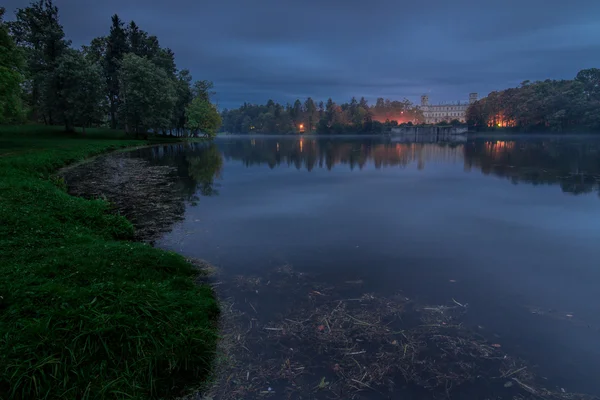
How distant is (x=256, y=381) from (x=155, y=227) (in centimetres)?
979

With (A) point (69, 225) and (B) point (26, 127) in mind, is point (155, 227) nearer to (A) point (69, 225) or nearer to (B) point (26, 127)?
(A) point (69, 225)

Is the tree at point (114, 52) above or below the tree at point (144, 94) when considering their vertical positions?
above

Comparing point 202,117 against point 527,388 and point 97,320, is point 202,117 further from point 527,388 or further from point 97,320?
point 527,388

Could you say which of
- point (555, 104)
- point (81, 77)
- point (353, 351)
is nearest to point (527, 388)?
point (353, 351)

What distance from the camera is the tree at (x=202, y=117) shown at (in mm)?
89688

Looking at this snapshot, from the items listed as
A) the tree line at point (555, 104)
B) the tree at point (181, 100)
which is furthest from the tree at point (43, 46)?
the tree line at point (555, 104)

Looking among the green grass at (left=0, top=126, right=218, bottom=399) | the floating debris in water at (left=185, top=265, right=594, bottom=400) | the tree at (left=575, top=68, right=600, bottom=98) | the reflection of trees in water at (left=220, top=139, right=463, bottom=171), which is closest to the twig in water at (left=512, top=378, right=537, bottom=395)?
the floating debris in water at (left=185, top=265, right=594, bottom=400)

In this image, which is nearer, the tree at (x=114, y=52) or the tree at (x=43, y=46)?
the tree at (x=43, y=46)

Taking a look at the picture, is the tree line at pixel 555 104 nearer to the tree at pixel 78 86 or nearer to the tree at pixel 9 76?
the tree at pixel 78 86

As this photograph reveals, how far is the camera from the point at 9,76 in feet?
113

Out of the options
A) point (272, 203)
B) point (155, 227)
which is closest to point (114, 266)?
point (155, 227)

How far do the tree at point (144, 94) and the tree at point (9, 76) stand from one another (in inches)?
946

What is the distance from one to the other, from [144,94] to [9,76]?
111 ft

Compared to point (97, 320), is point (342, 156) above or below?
above
